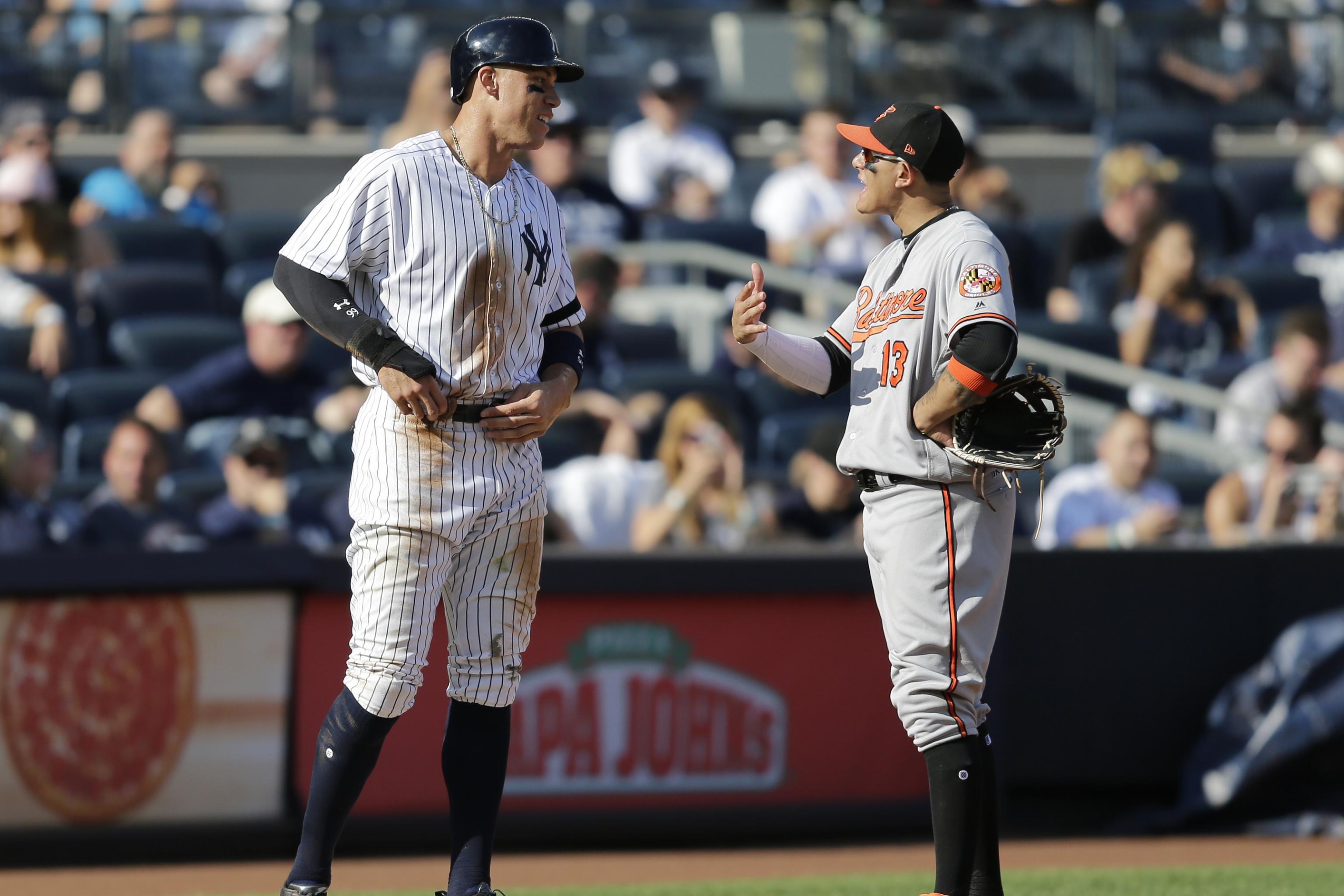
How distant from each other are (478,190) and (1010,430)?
1.31 meters

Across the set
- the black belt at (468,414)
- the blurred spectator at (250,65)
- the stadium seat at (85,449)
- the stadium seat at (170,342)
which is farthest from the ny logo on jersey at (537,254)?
the blurred spectator at (250,65)

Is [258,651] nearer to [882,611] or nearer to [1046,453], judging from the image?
[882,611]

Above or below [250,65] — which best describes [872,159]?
below

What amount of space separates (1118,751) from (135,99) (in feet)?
23.5

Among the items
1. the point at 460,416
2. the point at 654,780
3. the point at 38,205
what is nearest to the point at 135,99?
the point at 38,205

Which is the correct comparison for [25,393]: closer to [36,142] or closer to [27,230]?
[27,230]

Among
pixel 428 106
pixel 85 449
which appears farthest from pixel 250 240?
pixel 85 449

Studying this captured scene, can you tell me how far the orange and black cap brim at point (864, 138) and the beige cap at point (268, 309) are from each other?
153 inches

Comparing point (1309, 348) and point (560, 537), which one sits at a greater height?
point (1309, 348)

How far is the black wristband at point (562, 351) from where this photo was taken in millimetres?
4082

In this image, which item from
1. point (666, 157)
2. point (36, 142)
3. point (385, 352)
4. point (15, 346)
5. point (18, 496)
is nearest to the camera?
point (385, 352)

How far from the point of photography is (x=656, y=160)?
10.3m

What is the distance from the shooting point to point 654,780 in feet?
20.7

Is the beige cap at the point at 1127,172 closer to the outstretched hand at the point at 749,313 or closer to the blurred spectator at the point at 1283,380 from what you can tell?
the blurred spectator at the point at 1283,380
